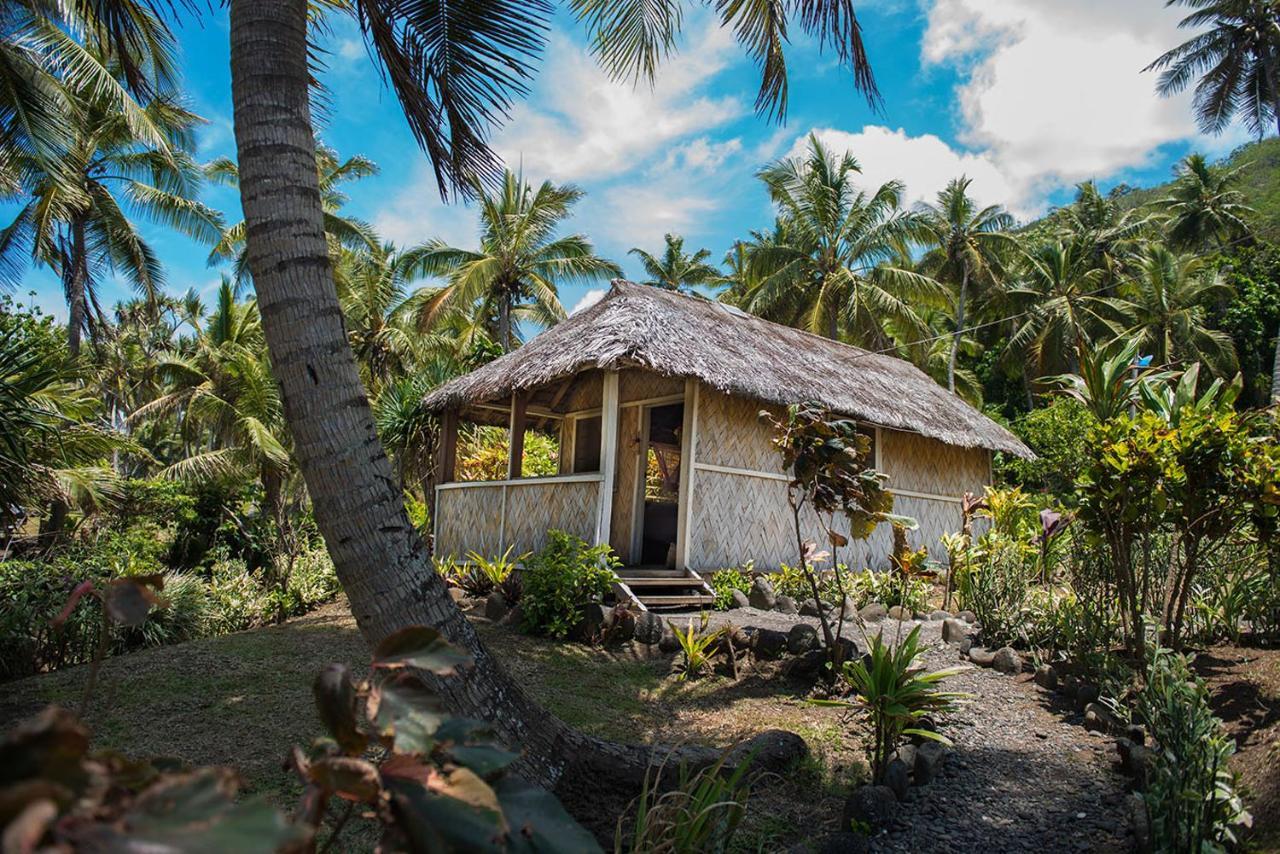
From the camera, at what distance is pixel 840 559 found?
467 inches

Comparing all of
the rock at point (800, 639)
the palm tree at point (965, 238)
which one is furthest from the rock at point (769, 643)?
the palm tree at point (965, 238)

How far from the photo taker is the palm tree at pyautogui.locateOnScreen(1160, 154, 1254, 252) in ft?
106

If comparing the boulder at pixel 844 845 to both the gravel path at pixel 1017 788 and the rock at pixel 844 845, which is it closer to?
the rock at pixel 844 845

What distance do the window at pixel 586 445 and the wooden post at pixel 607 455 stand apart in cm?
277

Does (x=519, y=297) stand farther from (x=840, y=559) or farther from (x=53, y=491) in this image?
(x=53, y=491)

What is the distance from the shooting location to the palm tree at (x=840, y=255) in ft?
78.9

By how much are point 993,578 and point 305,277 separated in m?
6.99

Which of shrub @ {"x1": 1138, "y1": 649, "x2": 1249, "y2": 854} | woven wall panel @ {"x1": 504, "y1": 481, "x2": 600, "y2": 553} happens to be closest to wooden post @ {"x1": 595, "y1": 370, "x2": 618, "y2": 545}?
woven wall panel @ {"x1": 504, "y1": 481, "x2": 600, "y2": 553}

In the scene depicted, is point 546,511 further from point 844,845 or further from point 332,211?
point 332,211

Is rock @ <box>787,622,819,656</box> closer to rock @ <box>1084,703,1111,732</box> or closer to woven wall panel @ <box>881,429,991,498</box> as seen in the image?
rock @ <box>1084,703,1111,732</box>

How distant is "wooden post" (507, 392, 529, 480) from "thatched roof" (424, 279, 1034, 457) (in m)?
0.46

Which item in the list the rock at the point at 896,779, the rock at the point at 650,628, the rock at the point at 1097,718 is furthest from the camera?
the rock at the point at 650,628

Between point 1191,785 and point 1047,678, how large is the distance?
120 inches

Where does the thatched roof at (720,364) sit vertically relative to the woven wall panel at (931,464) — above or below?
above
